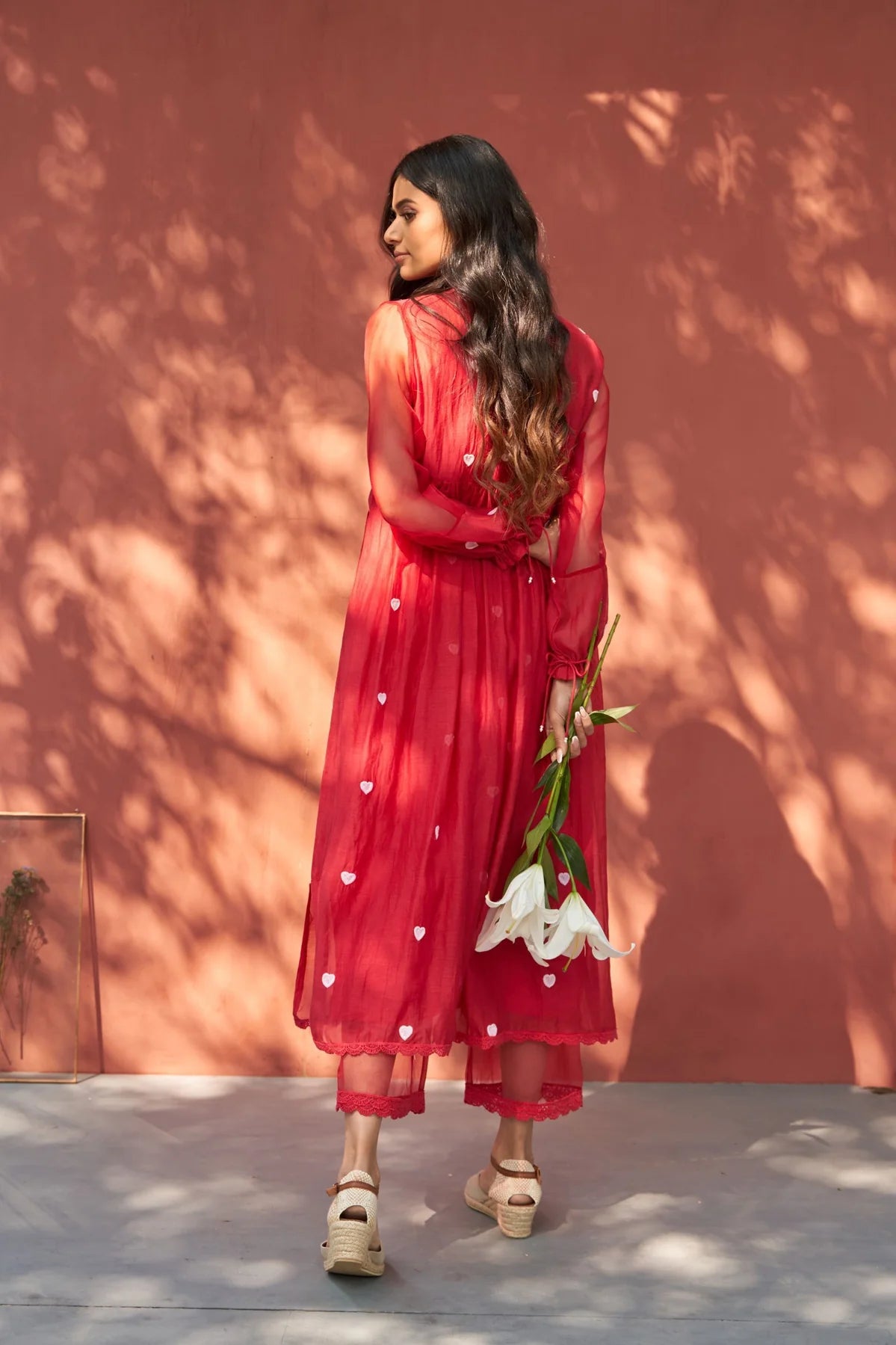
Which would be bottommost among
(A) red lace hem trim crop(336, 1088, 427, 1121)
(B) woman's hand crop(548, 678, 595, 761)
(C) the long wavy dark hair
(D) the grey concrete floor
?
(D) the grey concrete floor

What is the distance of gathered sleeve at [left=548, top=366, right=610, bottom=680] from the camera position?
7.97 feet

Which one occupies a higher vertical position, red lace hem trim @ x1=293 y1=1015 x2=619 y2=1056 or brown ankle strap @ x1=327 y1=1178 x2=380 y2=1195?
red lace hem trim @ x1=293 y1=1015 x2=619 y2=1056

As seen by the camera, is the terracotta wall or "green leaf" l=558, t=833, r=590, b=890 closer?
"green leaf" l=558, t=833, r=590, b=890

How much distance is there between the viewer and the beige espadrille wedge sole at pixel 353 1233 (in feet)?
6.96

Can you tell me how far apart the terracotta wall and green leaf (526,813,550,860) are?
0.98 metres

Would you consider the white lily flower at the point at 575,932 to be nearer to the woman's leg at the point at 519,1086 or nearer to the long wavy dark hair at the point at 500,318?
the woman's leg at the point at 519,1086

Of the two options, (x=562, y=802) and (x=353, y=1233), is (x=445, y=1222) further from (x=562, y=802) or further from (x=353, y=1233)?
(x=562, y=802)

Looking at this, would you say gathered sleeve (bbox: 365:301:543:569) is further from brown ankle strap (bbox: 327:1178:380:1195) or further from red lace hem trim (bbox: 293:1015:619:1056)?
brown ankle strap (bbox: 327:1178:380:1195)

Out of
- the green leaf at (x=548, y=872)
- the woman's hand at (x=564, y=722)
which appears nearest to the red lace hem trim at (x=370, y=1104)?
the green leaf at (x=548, y=872)

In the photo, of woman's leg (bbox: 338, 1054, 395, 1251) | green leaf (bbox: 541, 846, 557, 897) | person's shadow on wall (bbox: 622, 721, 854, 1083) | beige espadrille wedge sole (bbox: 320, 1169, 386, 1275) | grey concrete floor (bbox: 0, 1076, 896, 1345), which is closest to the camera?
grey concrete floor (bbox: 0, 1076, 896, 1345)

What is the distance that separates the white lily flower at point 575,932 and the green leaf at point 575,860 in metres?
0.04

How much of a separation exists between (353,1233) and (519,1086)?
41 cm

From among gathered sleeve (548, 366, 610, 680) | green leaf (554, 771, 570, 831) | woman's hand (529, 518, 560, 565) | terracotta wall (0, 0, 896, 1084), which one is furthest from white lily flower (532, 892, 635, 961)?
terracotta wall (0, 0, 896, 1084)
